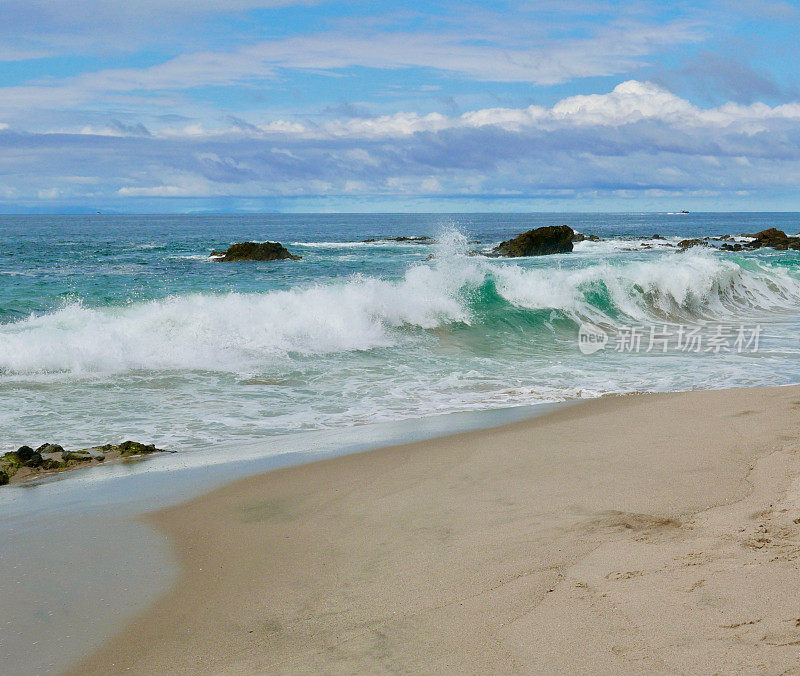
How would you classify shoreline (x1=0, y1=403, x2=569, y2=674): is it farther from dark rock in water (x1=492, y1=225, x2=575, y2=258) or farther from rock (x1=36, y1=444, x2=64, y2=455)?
dark rock in water (x1=492, y1=225, x2=575, y2=258)

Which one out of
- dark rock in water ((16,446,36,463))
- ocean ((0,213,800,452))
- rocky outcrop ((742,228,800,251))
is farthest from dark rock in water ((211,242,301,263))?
rocky outcrop ((742,228,800,251))

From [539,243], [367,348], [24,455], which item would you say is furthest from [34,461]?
[539,243]

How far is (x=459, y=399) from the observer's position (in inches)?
344

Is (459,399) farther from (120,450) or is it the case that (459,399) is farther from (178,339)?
(178,339)

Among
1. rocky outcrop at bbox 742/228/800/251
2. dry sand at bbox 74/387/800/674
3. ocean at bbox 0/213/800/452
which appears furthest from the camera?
rocky outcrop at bbox 742/228/800/251

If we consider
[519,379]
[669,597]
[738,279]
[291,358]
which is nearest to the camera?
[669,597]

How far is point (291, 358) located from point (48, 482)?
589 cm

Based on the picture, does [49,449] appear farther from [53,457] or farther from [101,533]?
[101,533]

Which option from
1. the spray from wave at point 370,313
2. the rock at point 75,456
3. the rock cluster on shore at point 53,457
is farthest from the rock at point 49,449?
the spray from wave at point 370,313

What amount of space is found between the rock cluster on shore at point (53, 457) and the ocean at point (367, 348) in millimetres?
492

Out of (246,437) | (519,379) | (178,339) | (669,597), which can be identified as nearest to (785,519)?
(669,597)

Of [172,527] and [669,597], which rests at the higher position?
[669,597]

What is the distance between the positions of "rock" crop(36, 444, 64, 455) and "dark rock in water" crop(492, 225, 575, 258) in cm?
3351

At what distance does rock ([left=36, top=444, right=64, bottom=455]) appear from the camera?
6.12 metres
